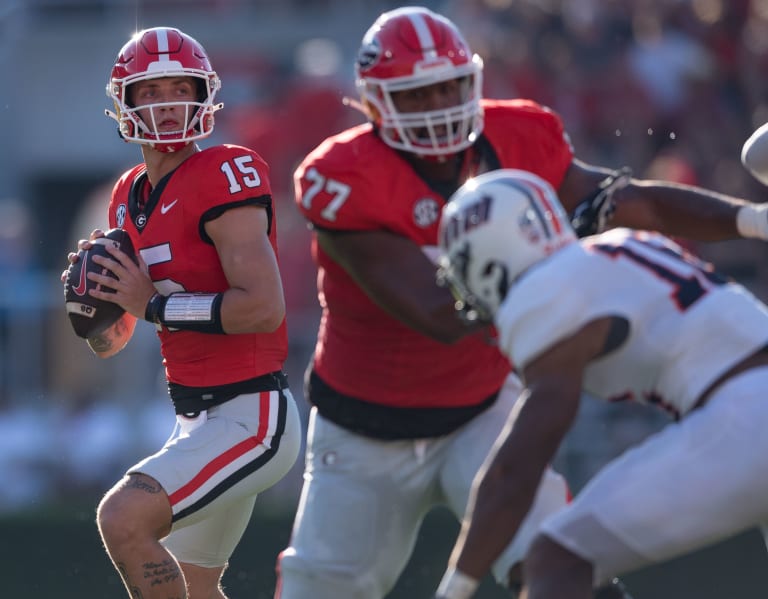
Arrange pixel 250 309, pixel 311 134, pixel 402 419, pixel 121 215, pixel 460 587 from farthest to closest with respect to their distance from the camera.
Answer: pixel 311 134, pixel 121 215, pixel 250 309, pixel 402 419, pixel 460 587

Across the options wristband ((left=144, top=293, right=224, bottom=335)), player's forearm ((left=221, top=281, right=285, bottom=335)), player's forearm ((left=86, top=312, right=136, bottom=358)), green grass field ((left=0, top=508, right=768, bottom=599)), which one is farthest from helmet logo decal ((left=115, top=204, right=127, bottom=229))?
green grass field ((left=0, top=508, right=768, bottom=599))

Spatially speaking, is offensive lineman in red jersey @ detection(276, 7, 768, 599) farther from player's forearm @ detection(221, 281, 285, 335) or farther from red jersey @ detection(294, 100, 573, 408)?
player's forearm @ detection(221, 281, 285, 335)

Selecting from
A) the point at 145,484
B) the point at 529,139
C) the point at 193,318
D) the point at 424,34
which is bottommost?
the point at 145,484

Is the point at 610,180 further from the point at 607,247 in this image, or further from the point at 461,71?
the point at 607,247

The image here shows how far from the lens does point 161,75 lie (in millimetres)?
4684

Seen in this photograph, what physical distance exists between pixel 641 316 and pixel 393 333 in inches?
42.3

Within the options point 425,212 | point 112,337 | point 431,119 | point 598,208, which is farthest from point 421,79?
point 112,337

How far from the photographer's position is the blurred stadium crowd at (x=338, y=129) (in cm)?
800

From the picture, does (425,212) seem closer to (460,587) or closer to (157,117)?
(157,117)

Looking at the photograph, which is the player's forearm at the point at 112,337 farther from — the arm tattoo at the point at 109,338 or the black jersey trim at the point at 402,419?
the black jersey trim at the point at 402,419

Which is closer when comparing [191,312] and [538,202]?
[538,202]

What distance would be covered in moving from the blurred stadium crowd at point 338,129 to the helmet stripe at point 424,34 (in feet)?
11.2

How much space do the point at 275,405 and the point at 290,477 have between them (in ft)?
Answer: 10.5

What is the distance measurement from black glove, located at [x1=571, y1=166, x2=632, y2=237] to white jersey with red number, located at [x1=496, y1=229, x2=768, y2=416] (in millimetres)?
891
